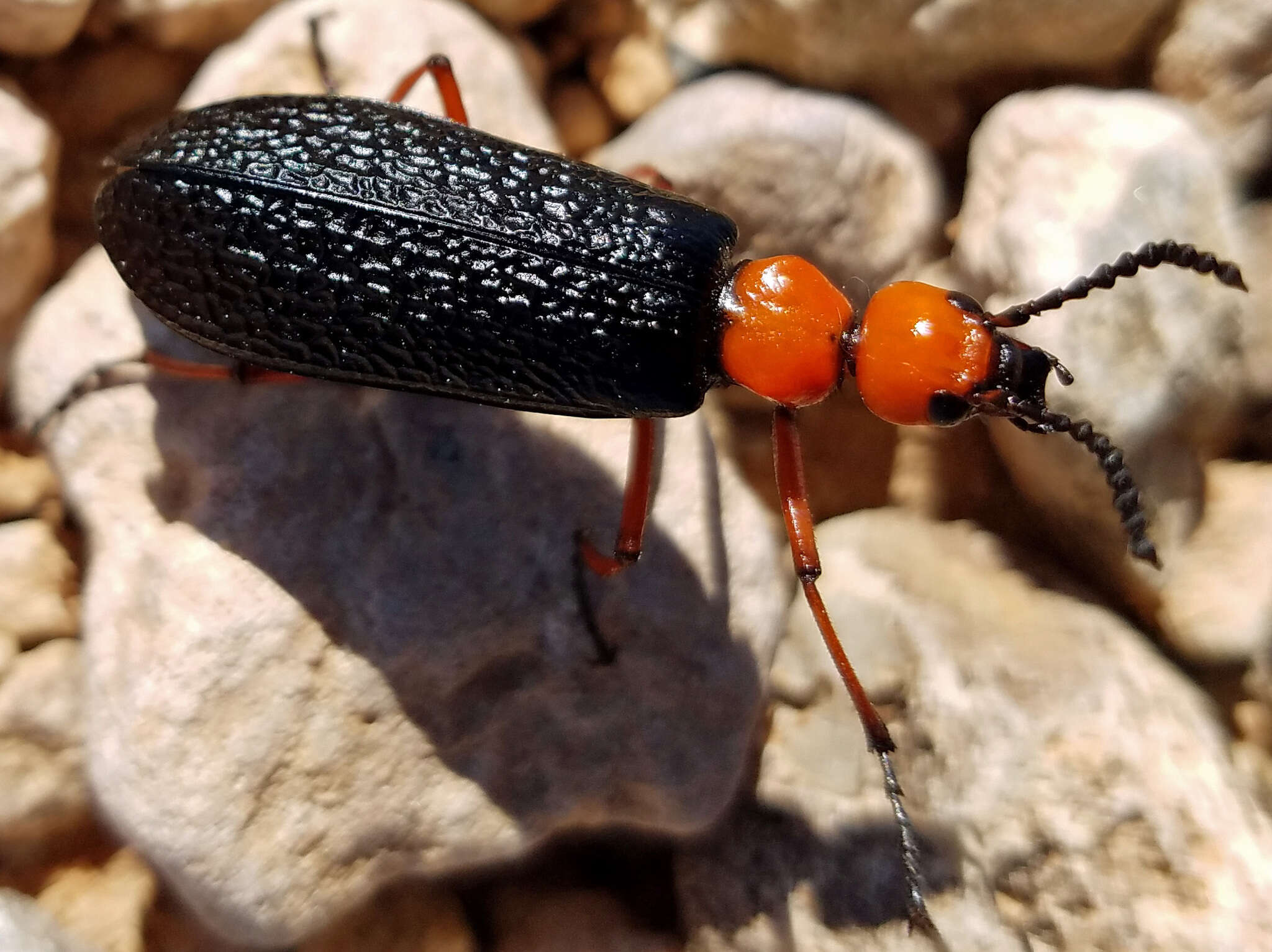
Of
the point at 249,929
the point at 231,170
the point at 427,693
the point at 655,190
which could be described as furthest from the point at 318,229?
the point at 249,929

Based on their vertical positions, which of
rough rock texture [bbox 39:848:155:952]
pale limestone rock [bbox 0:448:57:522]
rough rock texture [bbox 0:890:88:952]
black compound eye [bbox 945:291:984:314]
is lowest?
rough rock texture [bbox 39:848:155:952]

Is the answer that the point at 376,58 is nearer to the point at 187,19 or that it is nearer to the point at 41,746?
the point at 187,19

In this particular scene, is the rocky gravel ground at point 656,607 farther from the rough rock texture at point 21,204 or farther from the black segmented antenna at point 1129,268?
the black segmented antenna at point 1129,268

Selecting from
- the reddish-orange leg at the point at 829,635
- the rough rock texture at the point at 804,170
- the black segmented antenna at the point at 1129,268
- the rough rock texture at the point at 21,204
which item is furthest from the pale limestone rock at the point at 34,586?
the black segmented antenna at the point at 1129,268

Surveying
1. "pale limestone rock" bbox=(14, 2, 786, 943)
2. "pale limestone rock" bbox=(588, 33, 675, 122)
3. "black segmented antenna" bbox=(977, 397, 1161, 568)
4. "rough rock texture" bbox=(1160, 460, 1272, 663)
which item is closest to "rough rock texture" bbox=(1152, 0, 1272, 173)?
"rough rock texture" bbox=(1160, 460, 1272, 663)

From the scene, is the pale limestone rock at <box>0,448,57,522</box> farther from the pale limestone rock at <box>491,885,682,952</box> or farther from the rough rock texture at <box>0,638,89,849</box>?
the pale limestone rock at <box>491,885,682,952</box>

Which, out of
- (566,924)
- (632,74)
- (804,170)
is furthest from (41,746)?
(632,74)

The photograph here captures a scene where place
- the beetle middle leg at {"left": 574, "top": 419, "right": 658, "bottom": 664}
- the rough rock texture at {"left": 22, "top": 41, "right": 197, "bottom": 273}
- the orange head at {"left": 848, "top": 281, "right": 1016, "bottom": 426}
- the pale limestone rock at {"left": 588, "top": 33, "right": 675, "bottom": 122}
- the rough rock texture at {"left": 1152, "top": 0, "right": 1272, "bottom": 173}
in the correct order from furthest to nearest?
1. the pale limestone rock at {"left": 588, "top": 33, "right": 675, "bottom": 122}
2. the rough rock texture at {"left": 22, "top": 41, "right": 197, "bottom": 273}
3. the rough rock texture at {"left": 1152, "top": 0, "right": 1272, "bottom": 173}
4. the beetle middle leg at {"left": 574, "top": 419, "right": 658, "bottom": 664}
5. the orange head at {"left": 848, "top": 281, "right": 1016, "bottom": 426}
